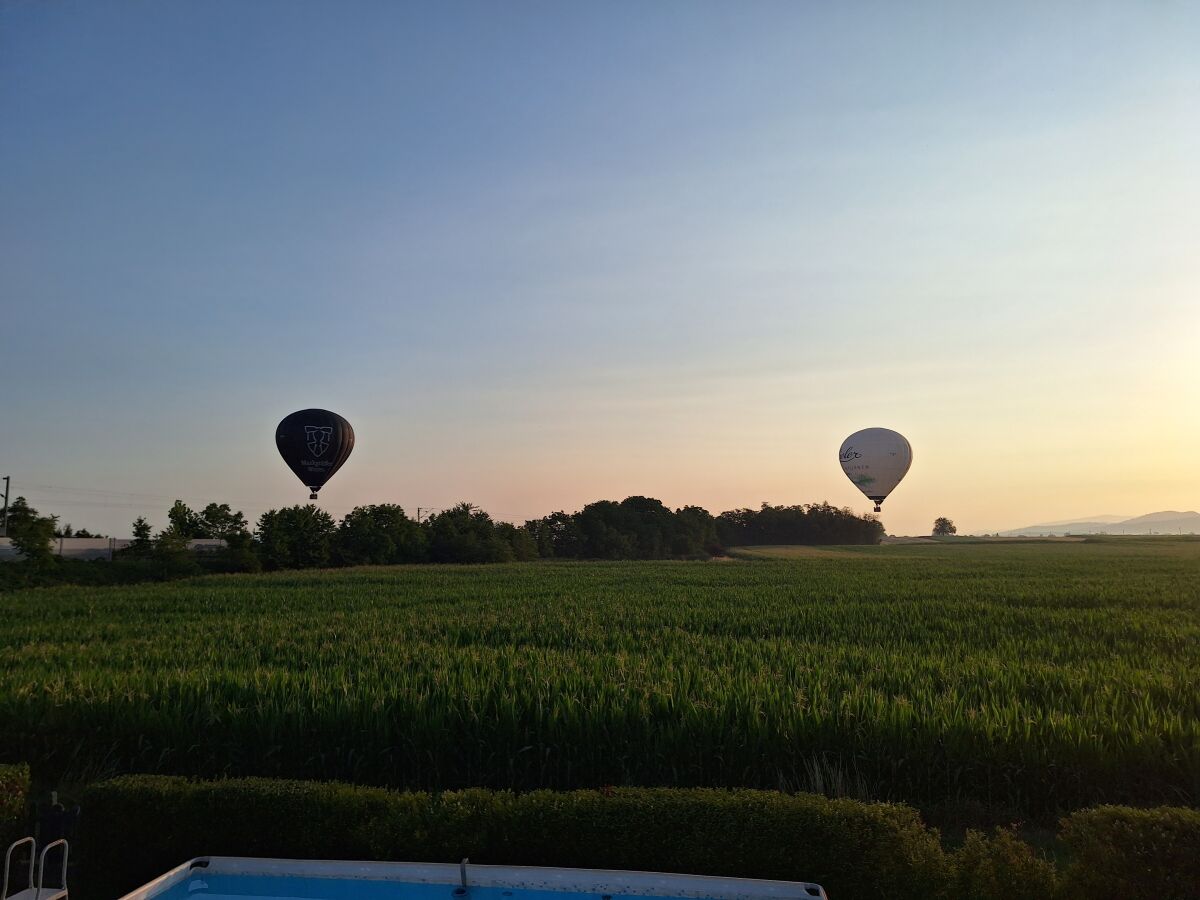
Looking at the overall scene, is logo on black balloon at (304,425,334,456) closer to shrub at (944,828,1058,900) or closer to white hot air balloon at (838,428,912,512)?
white hot air balloon at (838,428,912,512)

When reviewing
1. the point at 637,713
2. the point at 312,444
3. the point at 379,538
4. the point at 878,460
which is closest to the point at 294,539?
the point at 379,538

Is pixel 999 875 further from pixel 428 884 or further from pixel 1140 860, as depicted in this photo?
pixel 428 884

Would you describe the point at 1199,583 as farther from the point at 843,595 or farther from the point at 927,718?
the point at 927,718

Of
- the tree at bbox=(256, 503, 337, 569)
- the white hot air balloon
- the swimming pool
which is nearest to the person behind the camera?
the swimming pool

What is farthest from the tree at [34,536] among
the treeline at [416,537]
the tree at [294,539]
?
the tree at [294,539]

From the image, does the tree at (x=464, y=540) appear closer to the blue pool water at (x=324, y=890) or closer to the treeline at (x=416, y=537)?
the treeline at (x=416, y=537)

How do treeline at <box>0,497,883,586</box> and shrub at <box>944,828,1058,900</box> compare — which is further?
treeline at <box>0,497,883,586</box>

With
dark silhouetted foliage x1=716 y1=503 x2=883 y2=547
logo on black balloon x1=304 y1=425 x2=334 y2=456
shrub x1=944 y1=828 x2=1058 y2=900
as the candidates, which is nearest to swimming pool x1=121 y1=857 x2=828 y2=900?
shrub x1=944 y1=828 x2=1058 y2=900
